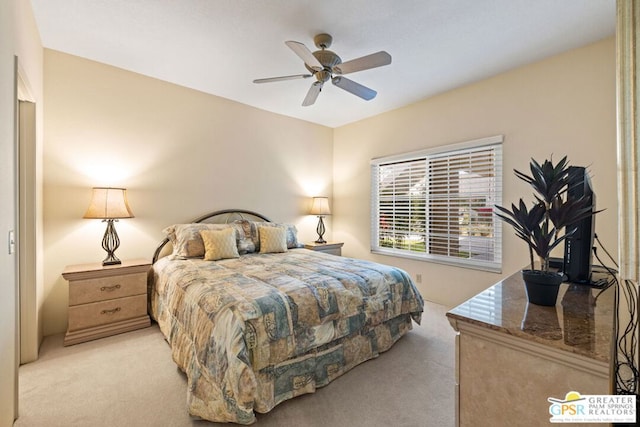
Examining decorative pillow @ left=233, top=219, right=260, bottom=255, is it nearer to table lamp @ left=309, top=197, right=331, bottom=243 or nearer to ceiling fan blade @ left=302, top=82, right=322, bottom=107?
table lamp @ left=309, top=197, right=331, bottom=243

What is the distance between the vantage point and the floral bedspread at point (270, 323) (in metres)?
1.65

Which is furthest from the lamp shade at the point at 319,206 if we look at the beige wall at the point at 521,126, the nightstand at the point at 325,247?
the beige wall at the point at 521,126

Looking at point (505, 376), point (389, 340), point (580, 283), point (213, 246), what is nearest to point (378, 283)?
point (389, 340)

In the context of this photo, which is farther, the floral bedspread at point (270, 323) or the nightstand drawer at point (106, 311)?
the nightstand drawer at point (106, 311)

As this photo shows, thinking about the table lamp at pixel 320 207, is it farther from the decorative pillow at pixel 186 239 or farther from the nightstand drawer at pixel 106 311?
the nightstand drawer at pixel 106 311

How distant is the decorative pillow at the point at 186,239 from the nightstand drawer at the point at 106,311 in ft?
1.91

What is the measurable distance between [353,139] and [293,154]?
3.70 feet

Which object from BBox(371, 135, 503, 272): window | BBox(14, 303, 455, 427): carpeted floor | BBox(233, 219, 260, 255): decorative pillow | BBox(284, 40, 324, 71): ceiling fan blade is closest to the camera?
BBox(14, 303, 455, 427): carpeted floor

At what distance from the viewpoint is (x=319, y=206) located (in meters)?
4.82

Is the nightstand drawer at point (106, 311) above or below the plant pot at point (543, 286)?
below

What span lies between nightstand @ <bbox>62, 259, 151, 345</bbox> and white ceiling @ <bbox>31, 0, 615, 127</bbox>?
220 cm

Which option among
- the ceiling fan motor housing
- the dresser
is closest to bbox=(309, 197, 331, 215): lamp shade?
the ceiling fan motor housing

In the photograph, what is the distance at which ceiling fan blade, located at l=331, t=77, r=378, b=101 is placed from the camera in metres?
2.63

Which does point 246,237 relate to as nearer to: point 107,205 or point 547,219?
point 107,205
